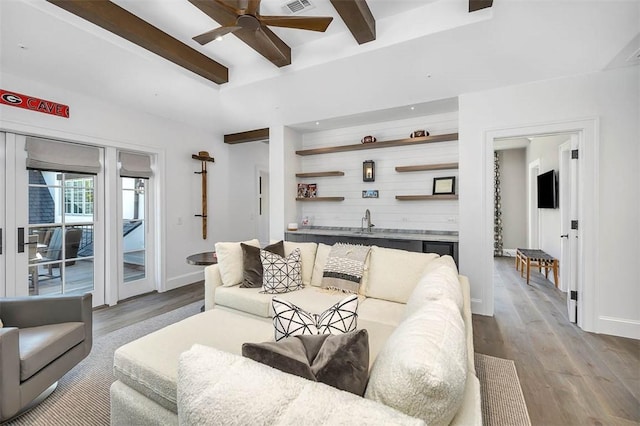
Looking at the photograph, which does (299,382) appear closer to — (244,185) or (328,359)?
(328,359)

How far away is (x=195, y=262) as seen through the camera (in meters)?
3.22

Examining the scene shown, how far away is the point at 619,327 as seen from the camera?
2.87 metres

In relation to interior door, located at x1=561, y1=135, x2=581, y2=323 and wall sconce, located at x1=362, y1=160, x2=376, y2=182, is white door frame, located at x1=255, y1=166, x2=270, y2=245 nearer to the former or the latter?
wall sconce, located at x1=362, y1=160, x2=376, y2=182

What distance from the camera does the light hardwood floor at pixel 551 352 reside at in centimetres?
188

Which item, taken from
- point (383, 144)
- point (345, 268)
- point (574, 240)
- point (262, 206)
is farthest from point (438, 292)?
point (262, 206)

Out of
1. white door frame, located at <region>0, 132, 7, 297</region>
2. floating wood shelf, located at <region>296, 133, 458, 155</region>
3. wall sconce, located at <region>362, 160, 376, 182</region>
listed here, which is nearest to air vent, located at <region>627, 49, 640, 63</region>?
floating wood shelf, located at <region>296, 133, 458, 155</region>

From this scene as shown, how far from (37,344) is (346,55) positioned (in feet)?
10.7

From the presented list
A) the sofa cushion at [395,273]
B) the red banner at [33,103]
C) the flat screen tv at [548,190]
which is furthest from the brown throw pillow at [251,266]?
the flat screen tv at [548,190]

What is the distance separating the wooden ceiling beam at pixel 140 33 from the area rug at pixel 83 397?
8.89 ft

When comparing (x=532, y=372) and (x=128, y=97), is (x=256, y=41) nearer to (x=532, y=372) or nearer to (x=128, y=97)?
(x=128, y=97)

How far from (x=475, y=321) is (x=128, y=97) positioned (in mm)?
4854

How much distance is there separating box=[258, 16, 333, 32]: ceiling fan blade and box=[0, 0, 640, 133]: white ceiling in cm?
36

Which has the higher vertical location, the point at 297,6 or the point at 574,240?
the point at 297,6

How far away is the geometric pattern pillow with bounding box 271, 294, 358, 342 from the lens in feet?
4.37
